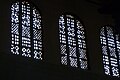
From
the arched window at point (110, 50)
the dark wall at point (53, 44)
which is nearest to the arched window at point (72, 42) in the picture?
the dark wall at point (53, 44)

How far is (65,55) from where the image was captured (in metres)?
17.5

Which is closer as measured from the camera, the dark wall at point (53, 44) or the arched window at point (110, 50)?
the dark wall at point (53, 44)

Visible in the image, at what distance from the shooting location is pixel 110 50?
18812mm

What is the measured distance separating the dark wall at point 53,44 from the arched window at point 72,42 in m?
0.23

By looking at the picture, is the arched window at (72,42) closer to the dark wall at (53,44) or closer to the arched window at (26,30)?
the dark wall at (53,44)

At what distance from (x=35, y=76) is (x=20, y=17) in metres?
2.38

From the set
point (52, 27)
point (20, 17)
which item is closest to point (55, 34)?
point (52, 27)

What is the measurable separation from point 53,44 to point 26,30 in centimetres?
115

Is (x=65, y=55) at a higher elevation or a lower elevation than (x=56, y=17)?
lower

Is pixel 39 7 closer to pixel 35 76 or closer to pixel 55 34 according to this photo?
pixel 55 34

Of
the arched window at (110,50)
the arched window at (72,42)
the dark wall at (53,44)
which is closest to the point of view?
the dark wall at (53,44)

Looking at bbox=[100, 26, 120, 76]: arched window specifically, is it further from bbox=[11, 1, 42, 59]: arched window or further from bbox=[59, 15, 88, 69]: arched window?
bbox=[11, 1, 42, 59]: arched window

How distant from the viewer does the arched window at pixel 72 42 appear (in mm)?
17562

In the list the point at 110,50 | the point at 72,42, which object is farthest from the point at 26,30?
the point at 110,50
